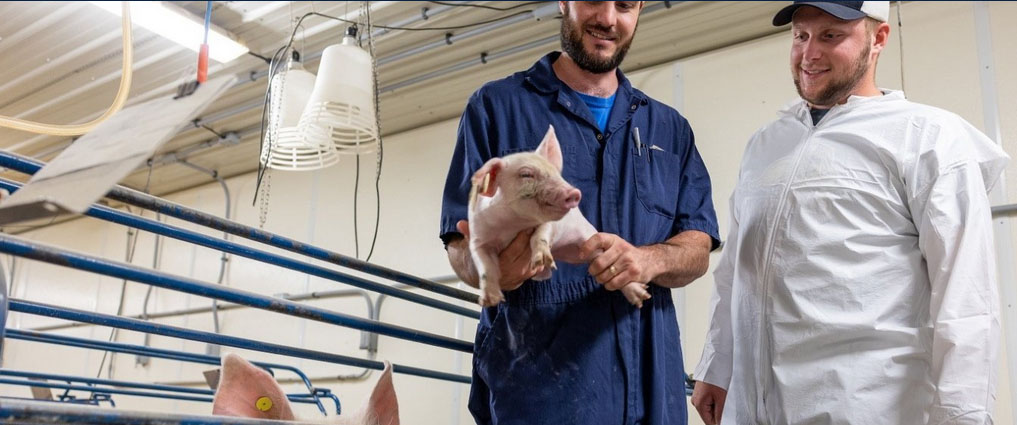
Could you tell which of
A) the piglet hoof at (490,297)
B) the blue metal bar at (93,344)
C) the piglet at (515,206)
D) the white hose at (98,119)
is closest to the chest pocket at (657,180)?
the piglet at (515,206)

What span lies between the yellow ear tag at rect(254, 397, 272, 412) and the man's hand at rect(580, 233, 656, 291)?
0.73 m

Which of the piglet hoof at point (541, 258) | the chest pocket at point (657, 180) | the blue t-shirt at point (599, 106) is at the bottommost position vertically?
the piglet hoof at point (541, 258)

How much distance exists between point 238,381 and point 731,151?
10.2ft

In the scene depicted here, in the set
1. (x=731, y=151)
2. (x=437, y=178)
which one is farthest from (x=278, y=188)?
(x=731, y=151)

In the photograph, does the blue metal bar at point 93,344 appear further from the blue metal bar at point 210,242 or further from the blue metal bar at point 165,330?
the blue metal bar at point 210,242

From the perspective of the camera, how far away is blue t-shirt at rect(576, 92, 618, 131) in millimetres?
1600

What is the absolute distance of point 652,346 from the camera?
155cm

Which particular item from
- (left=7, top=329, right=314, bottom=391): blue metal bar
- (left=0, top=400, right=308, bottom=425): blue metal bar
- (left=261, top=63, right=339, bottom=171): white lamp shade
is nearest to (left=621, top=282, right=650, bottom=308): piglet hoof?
(left=0, top=400, right=308, bottom=425): blue metal bar

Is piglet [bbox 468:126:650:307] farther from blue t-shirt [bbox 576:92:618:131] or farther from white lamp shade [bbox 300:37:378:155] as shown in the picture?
white lamp shade [bbox 300:37:378:155]

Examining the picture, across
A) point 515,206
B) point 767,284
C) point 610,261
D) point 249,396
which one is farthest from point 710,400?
point 515,206

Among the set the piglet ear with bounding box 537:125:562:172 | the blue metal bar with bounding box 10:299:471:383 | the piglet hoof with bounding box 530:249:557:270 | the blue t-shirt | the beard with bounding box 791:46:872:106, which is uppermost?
the beard with bounding box 791:46:872:106

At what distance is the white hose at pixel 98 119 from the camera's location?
29.8 inches

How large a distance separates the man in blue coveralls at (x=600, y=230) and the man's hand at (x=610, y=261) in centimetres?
5

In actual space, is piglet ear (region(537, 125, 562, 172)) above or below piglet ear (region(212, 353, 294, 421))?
above
